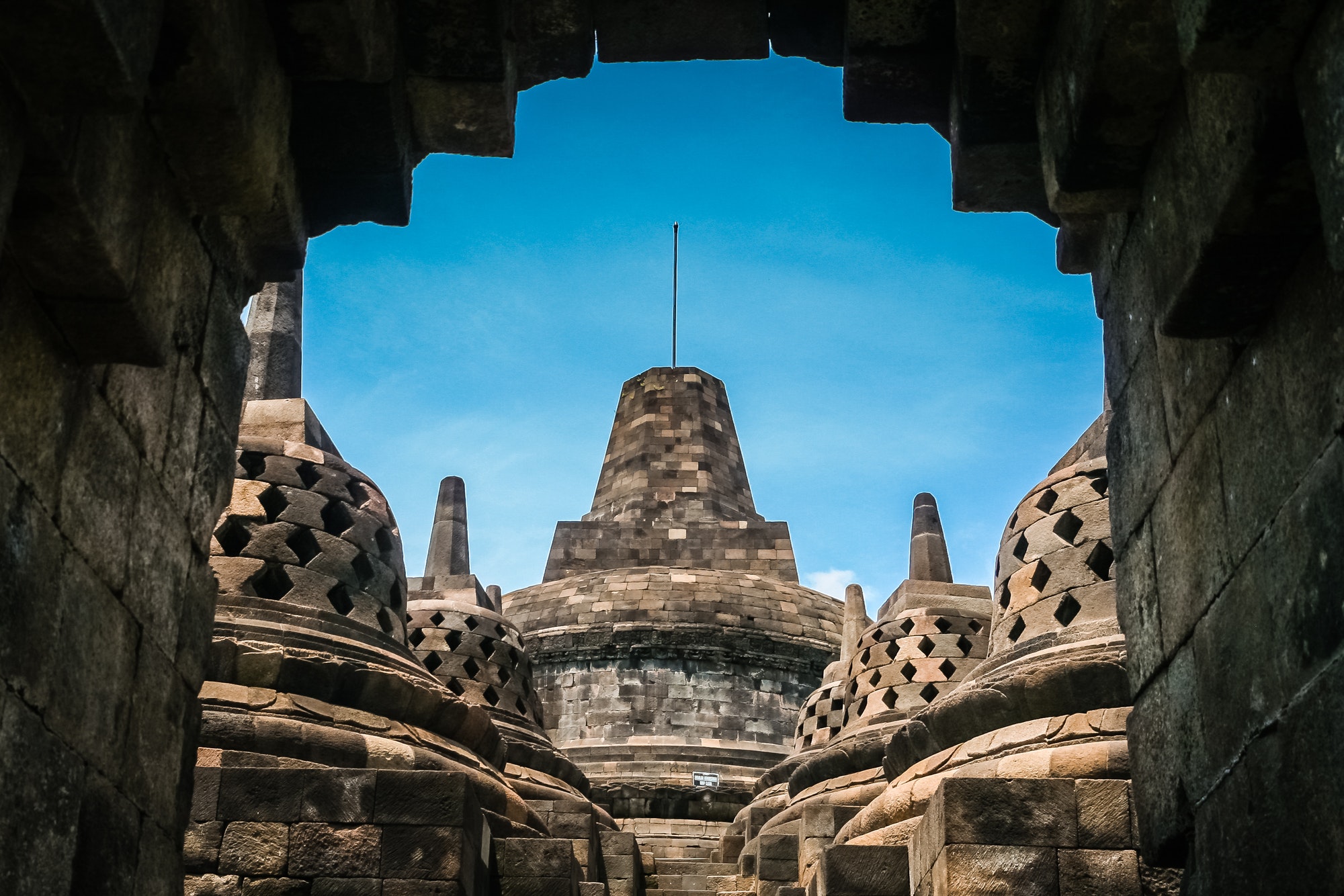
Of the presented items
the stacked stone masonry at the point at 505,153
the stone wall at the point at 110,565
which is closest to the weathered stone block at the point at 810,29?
the stacked stone masonry at the point at 505,153

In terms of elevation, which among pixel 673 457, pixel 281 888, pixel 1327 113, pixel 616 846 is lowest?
pixel 281 888

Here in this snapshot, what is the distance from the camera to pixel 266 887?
21.7ft

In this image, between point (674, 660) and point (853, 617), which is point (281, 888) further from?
point (674, 660)

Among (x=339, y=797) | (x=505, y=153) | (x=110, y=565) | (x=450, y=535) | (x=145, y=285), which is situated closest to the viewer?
(x=145, y=285)

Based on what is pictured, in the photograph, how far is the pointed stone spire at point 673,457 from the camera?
2717 centimetres

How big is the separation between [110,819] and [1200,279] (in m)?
3.15

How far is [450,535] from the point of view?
859 inches

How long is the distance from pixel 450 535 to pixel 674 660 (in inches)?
142

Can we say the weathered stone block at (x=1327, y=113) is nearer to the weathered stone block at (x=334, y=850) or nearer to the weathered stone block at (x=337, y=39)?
the weathered stone block at (x=337, y=39)

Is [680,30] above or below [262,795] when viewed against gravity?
above

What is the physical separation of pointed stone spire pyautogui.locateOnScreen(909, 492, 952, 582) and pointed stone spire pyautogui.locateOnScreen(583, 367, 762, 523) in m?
8.00

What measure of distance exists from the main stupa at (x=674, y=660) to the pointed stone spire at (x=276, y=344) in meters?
8.38

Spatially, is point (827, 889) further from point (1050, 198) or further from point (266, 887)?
point (1050, 198)

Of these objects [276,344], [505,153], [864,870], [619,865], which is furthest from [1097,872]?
[276,344]
